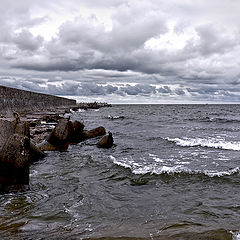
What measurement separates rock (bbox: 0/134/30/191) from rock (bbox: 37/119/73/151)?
5966 millimetres

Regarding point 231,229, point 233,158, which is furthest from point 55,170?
point 233,158

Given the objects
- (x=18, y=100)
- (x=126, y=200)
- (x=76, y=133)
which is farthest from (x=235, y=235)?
(x=18, y=100)

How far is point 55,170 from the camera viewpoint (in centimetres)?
914

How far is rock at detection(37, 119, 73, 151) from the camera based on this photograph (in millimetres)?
12265

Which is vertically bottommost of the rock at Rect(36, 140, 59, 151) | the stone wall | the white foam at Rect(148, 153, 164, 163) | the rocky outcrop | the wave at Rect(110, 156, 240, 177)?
the white foam at Rect(148, 153, 164, 163)

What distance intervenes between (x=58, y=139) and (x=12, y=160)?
669 centimetres

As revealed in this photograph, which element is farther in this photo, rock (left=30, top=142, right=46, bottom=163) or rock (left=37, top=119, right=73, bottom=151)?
rock (left=37, top=119, right=73, bottom=151)

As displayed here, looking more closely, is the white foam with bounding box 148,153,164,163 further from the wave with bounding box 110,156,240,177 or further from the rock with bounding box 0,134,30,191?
the rock with bounding box 0,134,30,191

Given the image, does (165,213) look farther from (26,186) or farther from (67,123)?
(67,123)

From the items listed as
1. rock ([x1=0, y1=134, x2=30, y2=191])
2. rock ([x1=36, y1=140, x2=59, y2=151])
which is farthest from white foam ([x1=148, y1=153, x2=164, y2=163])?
rock ([x1=0, y1=134, x2=30, y2=191])

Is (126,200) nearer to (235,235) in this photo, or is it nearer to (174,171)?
(235,235)

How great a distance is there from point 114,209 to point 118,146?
9416 millimetres

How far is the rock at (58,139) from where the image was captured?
1226 centimetres

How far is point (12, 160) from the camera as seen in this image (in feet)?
19.7
